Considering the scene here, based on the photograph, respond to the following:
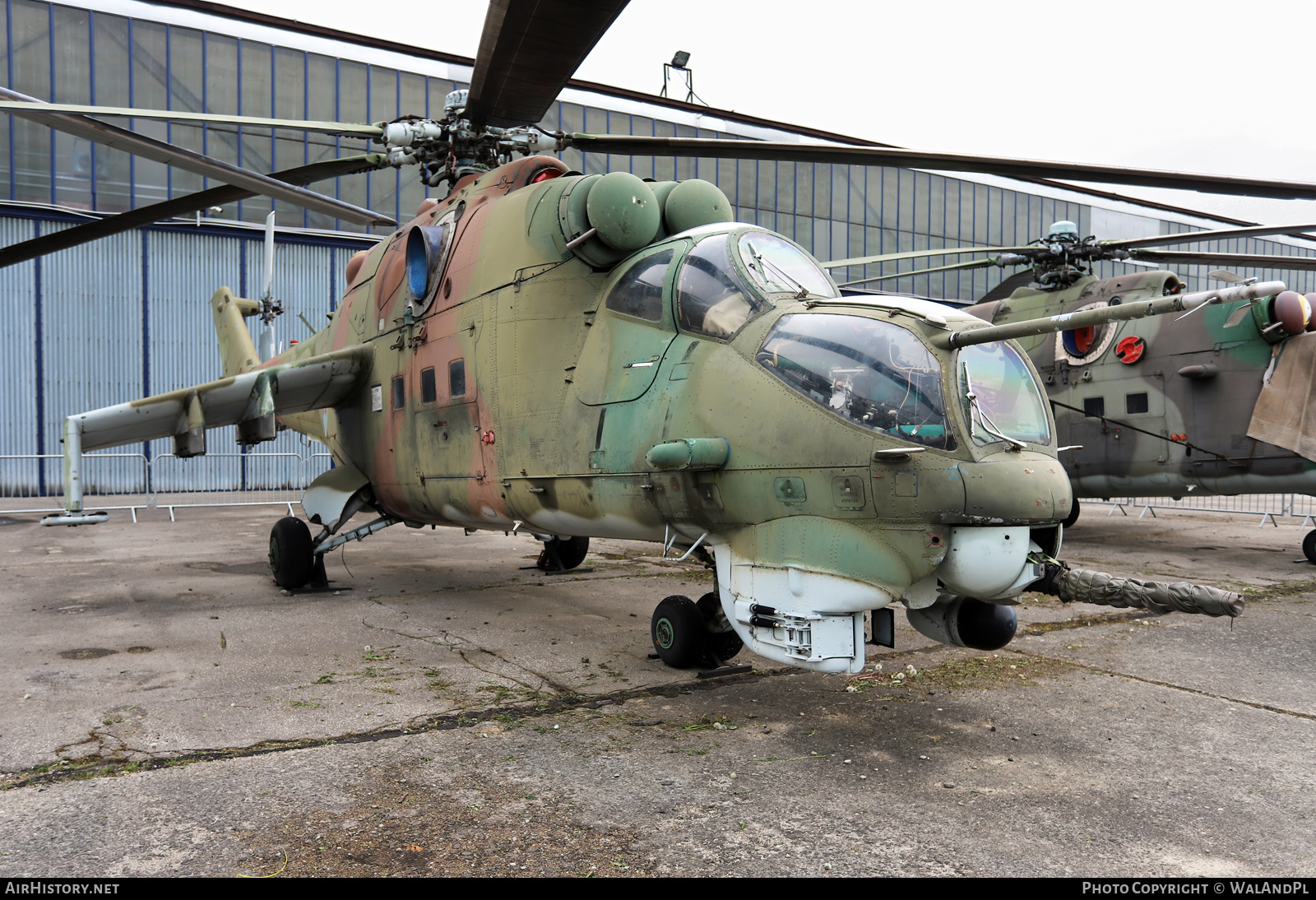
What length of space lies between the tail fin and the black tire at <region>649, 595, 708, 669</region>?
8.28 m

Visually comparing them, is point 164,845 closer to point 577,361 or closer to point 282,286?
point 577,361

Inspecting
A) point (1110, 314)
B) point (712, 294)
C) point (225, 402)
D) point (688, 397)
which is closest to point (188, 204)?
point (225, 402)

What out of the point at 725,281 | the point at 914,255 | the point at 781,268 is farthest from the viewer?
the point at 914,255

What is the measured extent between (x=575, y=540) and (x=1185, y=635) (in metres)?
6.25

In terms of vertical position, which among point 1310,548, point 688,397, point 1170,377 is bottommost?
point 1310,548

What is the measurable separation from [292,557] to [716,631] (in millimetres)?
5022

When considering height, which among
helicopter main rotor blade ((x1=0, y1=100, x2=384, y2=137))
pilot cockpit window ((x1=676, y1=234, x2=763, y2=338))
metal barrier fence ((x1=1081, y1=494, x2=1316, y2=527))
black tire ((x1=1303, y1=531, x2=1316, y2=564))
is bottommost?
metal barrier fence ((x1=1081, y1=494, x2=1316, y2=527))

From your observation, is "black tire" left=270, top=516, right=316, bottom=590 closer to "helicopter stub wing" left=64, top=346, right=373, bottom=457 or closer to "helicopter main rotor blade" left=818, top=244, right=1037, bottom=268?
"helicopter stub wing" left=64, top=346, right=373, bottom=457

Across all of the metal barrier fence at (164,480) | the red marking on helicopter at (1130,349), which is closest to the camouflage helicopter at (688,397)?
the red marking on helicopter at (1130,349)

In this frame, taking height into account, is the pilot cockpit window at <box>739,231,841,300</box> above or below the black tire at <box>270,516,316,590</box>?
above

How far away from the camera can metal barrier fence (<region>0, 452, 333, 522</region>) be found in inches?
753

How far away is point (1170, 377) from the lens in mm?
11508

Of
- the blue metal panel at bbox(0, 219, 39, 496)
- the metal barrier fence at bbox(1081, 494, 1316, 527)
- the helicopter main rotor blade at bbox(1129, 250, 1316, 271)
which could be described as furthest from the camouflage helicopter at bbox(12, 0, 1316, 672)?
the blue metal panel at bbox(0, 219, 39, 496)

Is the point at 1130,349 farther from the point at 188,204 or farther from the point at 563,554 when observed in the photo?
the point at 188,204
